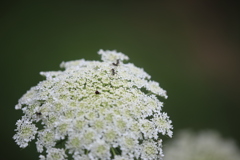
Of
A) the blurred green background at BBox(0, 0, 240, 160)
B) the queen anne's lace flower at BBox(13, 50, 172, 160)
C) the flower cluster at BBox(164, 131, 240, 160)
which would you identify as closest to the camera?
the queen anne's lace flower at BBox(13, 50, 172, 160)

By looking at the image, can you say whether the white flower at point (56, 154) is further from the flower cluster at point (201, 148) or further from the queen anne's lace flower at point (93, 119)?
the flower cluster at point (201, 148)

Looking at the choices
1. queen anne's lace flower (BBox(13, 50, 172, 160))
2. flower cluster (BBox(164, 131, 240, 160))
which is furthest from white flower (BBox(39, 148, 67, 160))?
flower cluster (BBox(164, 131, 240, 160))

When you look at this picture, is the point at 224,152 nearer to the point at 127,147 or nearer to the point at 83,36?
the point at 127,147

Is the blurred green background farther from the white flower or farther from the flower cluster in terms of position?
the white flower

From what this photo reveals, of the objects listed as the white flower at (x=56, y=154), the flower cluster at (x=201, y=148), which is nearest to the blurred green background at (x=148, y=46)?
the flower cluster at (x=201, y=148)

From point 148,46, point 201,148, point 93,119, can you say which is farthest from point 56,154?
Answer: point 148,46

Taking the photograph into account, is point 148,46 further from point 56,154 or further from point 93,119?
point 56,154

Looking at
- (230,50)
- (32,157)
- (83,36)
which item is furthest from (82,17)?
(32,157)
